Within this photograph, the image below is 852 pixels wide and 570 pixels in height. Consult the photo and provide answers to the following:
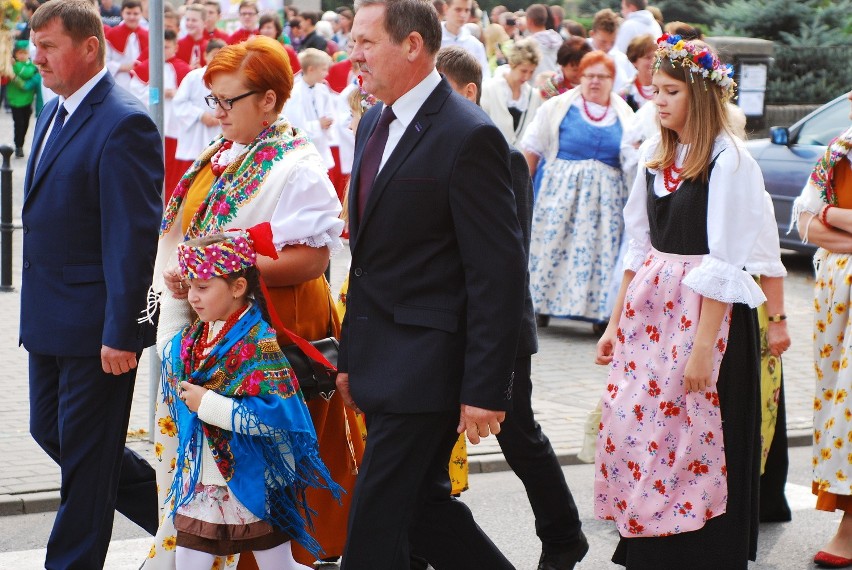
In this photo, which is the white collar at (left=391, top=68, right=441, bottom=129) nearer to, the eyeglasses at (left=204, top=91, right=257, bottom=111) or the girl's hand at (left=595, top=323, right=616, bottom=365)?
the eyeglasses at (left=204, top=91, right=257, bottom=111)

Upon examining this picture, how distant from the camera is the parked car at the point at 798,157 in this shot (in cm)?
1282

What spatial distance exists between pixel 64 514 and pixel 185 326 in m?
0.84

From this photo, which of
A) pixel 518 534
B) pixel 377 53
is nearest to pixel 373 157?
pixel 377 53

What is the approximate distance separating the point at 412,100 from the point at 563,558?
211cm

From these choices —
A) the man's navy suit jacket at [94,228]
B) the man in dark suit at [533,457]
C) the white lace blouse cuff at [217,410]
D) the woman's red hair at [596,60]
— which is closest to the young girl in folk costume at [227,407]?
the white lace blouse cuff at [217,410]

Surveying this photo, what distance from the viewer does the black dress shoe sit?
537 centimetres

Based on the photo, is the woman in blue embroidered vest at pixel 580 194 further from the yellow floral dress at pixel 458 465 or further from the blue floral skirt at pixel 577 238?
the yellow floral dress at pixel 458 465

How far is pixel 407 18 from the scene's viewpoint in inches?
157

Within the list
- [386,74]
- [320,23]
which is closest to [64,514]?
[386,74]

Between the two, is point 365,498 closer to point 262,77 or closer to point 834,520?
point 262,77

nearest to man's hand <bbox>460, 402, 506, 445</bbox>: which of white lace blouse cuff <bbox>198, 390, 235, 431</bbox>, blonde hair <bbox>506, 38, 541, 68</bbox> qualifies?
white lace blouse cuff <bbox>198, 390, 235, 431</bbox>

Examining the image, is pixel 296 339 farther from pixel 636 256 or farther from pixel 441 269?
pixel 636 256

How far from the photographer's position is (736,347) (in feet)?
16.1

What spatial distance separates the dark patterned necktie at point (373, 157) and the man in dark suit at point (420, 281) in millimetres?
18
